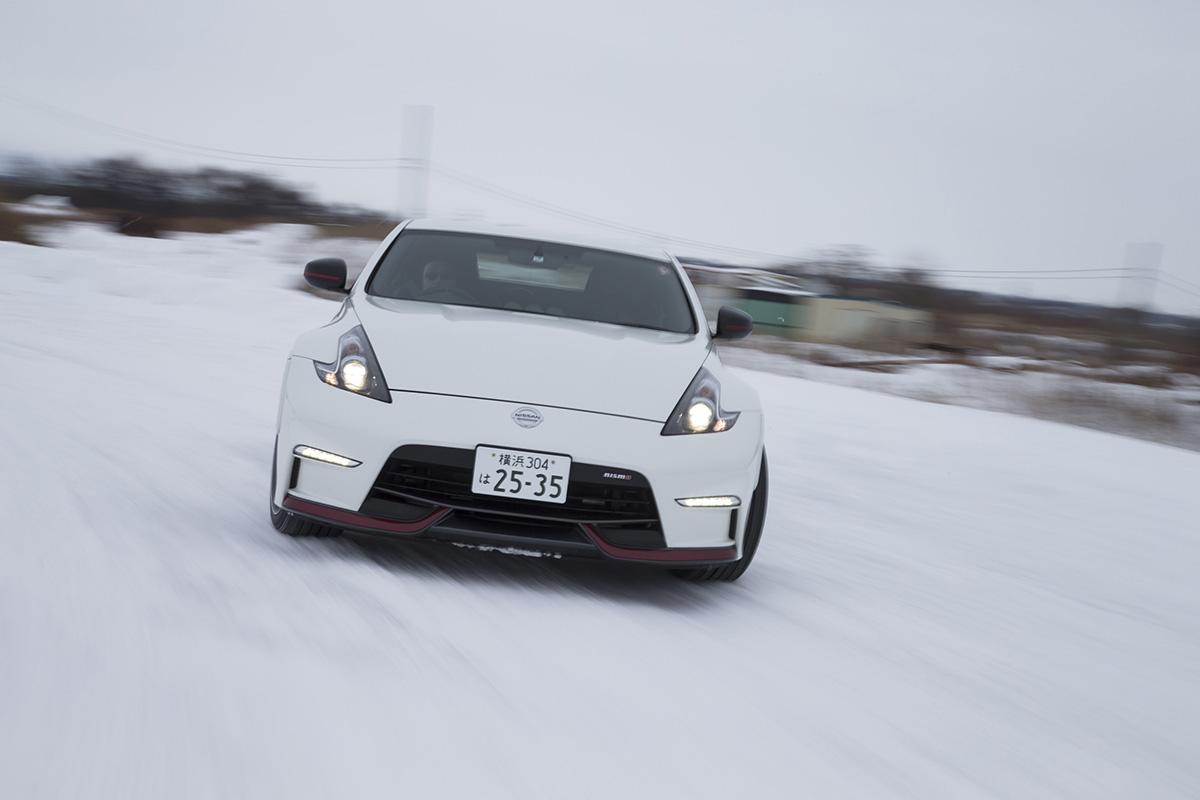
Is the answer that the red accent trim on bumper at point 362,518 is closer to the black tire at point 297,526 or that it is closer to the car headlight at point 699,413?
the black tire at point 297,526

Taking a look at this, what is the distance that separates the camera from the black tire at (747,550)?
3855 mm

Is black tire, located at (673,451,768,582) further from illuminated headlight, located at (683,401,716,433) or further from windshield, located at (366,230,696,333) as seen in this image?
windshield, located at (366,230,696,333)

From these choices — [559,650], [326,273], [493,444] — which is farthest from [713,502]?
[326,273]

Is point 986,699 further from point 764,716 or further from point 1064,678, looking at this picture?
point 764,716

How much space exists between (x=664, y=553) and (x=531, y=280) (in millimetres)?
1831

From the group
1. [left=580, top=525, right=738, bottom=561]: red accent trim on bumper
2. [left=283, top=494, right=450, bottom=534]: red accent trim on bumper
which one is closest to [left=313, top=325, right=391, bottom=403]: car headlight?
[left=283, top=494, right=450, bottom=534]: red accent trim on bumper

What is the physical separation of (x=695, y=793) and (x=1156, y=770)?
1.31 meters

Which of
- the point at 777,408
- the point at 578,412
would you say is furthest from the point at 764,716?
the point at 777,408

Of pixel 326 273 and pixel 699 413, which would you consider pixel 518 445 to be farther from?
pixel 326 273

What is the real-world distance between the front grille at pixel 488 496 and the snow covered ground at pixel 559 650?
0.28 meters

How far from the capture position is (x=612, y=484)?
3.49 meters

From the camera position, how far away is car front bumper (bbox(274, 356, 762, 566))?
3441 millimetres

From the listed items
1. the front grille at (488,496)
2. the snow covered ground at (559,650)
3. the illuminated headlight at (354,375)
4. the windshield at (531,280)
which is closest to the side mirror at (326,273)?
the windshield at (531,280)

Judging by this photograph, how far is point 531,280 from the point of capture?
496 cm
